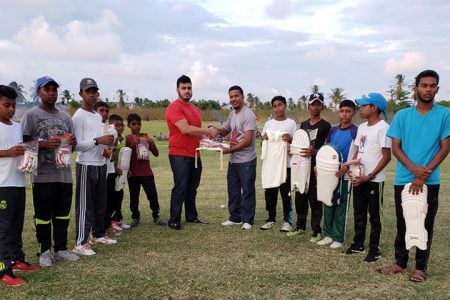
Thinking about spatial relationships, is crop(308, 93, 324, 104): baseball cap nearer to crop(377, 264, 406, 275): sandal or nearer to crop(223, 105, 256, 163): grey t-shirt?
crop(223, 105, 256, 163): grey t-shirt

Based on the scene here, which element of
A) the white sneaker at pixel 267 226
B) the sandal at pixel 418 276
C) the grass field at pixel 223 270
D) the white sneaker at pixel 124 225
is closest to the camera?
the grass field at pixel 223 270

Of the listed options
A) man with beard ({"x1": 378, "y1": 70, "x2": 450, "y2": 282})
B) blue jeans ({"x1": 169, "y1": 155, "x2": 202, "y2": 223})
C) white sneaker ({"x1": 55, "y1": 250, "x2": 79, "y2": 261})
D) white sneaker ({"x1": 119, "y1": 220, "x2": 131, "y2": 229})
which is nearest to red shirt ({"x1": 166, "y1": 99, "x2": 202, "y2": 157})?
blue jeans ({"x1": 169, "y1": 155, "x2": 202, "y2": 223})

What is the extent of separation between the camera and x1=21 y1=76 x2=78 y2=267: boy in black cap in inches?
203

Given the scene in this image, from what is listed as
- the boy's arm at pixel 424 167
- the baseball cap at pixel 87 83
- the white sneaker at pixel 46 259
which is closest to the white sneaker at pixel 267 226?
the boy's arm at pixel 424 167

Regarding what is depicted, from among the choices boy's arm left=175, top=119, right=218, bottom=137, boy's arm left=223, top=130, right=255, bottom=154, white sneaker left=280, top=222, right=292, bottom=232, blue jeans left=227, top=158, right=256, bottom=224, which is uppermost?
boy's arm left=175, top=119, right=218, bottom=137

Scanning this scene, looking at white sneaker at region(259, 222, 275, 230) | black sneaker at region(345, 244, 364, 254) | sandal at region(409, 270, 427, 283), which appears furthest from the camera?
white sneaker at region(259, 222, 275, 230)

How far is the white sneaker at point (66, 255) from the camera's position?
5508 millimetres

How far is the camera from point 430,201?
4762 mm

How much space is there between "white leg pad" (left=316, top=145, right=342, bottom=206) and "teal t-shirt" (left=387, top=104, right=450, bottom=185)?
3.72 feet

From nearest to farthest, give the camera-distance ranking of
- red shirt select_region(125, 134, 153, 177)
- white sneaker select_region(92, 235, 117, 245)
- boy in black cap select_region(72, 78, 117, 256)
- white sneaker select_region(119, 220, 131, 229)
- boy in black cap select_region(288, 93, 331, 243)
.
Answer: boy in black cap select_region(72, 78, 117, 256) → white sneaker select_region(92, 235, 117, 245) → boy in black cap select_region(288, 93, 331, 243) → white sneaker select_region(119, 220, 131, 229) → red shirt select_region(125, 134, 153, 177)

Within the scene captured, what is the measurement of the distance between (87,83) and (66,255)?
2.15m

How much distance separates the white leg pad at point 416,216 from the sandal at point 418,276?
277mm

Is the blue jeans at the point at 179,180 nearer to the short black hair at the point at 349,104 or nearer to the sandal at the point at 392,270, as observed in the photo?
the short black hair at the point at 349,104

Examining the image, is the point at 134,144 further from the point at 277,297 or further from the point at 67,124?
the point at 277,297
